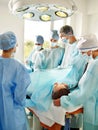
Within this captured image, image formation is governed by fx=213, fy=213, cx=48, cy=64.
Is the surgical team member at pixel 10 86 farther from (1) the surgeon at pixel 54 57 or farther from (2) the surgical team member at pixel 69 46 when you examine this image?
(1) the surgeon at pixel 54 57

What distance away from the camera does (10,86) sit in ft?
5.55

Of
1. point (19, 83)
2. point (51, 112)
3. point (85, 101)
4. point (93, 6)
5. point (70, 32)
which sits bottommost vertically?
point (51, 112)

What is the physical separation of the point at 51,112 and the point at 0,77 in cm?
50

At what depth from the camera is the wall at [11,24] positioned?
3.16 metres

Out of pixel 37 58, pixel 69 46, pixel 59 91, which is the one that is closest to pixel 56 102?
pixel 59 91

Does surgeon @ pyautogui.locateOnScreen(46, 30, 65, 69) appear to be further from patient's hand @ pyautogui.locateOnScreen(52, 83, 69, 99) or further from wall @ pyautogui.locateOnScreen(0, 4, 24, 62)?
patient's hand @ pyautogui.locateOnScreen(52, 83, 69, 99)

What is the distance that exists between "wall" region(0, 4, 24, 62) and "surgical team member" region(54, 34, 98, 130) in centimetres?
174

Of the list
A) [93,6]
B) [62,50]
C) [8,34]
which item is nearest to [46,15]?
[8,34]

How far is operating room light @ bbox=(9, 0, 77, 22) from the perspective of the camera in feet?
4.13

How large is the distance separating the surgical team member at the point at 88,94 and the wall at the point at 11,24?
1.74 metres

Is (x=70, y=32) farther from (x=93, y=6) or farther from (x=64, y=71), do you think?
(x=93, y=6)

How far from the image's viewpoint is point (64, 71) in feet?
7.06

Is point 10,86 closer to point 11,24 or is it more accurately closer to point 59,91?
point 59,91

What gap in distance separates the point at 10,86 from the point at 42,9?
65cm
